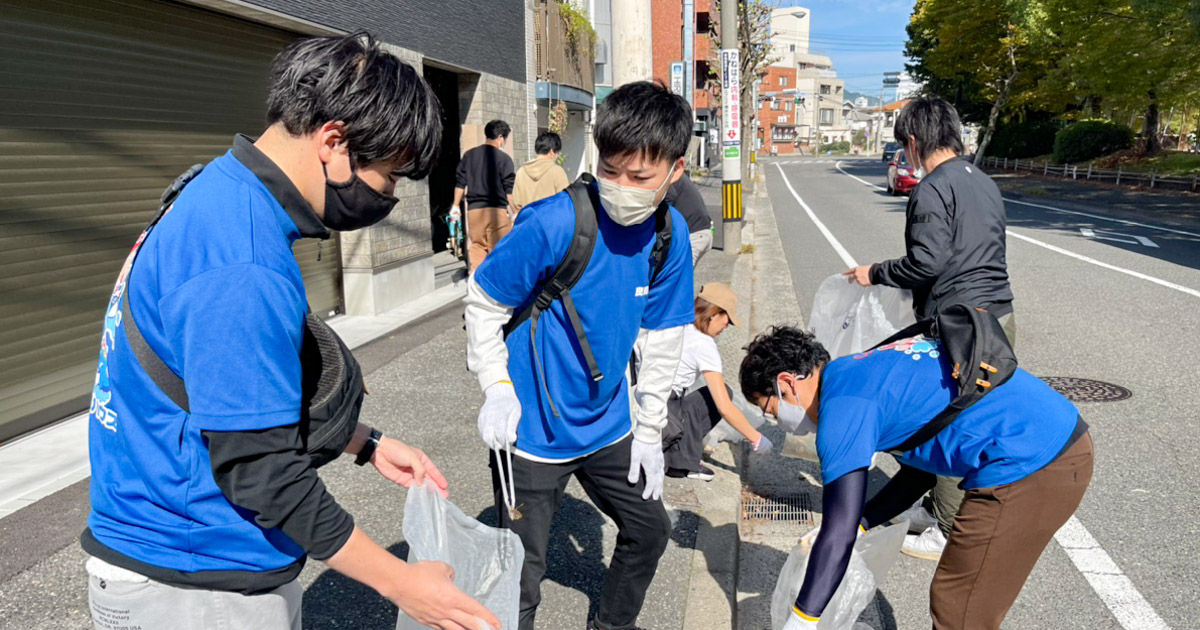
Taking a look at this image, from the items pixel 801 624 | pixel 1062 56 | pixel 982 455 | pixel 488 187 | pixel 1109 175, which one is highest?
pixel 1062 56

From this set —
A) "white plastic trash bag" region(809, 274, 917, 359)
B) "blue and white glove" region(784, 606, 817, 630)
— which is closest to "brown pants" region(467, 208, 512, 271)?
"white plastic trash bag" region(809, 274, 917, 359)

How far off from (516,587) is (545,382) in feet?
1.95

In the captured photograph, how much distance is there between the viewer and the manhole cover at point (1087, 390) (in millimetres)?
5754

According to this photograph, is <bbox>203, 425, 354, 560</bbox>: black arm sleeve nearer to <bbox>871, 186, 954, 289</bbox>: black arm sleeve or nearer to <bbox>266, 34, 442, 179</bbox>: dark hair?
<bbox>266, 34, 442, 179</bbox>: dark hair

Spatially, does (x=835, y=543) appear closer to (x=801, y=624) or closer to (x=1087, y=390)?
(x=801, y=624)

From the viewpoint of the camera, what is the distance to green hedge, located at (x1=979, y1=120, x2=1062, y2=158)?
129ft

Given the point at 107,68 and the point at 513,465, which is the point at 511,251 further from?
the point at 107,68

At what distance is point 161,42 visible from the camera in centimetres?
589

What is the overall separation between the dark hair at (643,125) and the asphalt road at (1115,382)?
215cm

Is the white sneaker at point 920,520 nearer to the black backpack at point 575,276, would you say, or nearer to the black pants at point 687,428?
the black pants at point 687,428

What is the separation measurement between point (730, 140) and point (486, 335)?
11417mm

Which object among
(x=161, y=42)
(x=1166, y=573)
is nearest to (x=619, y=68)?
(x=161, y=42)

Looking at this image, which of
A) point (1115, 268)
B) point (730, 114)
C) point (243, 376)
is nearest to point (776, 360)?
point (243, 376)

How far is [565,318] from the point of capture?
7.77 ft
